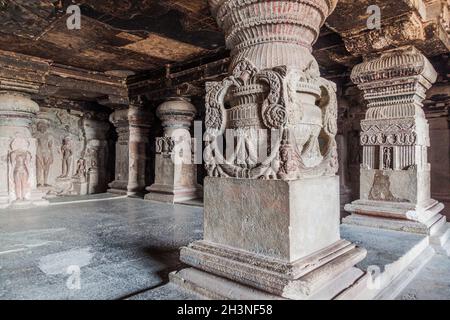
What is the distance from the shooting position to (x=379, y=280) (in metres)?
2.21

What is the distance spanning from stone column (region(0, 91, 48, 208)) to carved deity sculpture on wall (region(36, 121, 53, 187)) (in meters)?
2.22

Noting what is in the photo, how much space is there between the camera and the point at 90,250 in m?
2.99

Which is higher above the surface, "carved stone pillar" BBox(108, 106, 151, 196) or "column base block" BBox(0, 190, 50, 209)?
"carved stone pillar" BBox(108, 106, 151, 196)

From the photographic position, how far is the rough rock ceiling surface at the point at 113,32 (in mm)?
3451

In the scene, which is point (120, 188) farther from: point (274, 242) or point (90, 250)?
point (274, 242)

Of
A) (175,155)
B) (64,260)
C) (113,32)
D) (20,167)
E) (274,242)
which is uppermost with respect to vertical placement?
(113,32)

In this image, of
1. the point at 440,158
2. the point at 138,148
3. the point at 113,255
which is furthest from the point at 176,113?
the point at 440,158

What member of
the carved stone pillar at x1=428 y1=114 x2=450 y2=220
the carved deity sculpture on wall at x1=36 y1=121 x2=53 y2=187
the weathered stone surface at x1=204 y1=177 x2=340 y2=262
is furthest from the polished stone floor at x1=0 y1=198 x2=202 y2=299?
the carved stone pillar at x1=428 y1=114 x2=450 y2=220

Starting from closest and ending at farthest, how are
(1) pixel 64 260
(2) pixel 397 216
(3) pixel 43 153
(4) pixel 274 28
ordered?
(4) pixel 274 28 → (1) pixel 64 260 → (2) pixel 397 216 → (3) pixel 43 153

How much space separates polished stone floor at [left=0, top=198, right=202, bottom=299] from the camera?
212cm

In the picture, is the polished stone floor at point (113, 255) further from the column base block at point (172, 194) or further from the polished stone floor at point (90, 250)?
the column base block at point (172, 194)

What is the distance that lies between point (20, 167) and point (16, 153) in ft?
0.87

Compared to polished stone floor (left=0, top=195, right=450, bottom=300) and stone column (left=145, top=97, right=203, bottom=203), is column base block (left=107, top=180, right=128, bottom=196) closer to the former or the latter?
stone column (left=145, top=97, right=203, bottom=203)
